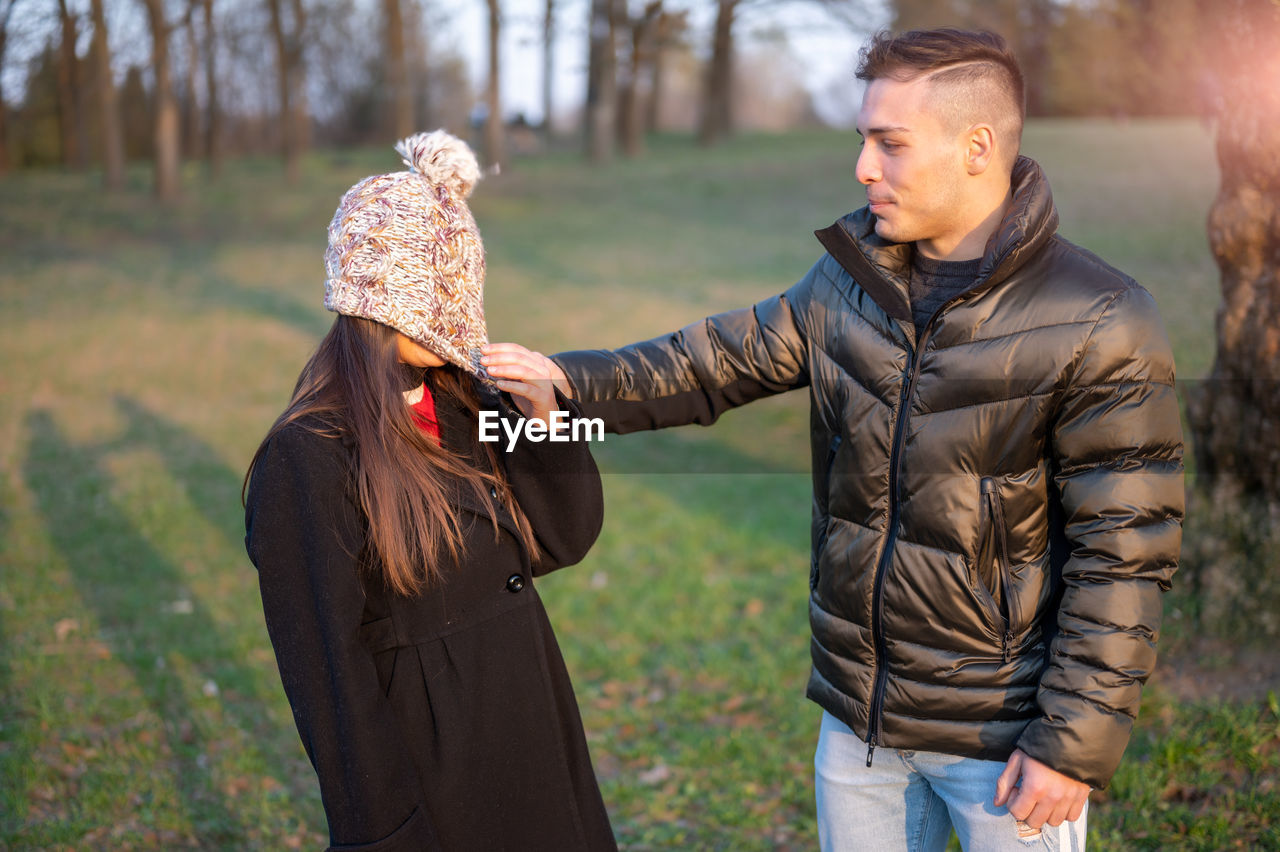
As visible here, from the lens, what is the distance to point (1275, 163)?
428cm

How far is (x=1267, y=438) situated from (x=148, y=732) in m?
5.40

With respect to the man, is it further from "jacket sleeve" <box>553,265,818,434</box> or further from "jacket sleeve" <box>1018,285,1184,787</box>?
"jacket sleeve" <box>553,265,818,434</box>

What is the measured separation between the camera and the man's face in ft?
7.59

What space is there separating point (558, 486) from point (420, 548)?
409 millimetres

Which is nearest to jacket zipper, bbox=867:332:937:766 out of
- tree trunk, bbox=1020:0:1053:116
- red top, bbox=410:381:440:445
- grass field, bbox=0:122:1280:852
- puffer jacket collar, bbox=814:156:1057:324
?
puffer jacket collar, bbox=814:156:1057:324

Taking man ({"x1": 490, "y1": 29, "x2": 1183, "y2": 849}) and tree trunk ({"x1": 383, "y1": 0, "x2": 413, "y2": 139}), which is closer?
man ({"x1": 490, "y1": 29, "x2": 1183, "y2": 849})

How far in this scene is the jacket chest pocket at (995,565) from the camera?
225 cm

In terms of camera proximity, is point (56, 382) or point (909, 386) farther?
point (56, 382)

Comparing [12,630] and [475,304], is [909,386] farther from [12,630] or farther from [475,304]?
[12,630]

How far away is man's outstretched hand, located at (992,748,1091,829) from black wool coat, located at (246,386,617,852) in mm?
1025

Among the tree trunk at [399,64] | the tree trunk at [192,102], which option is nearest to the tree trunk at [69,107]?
the tree trunk at [192,102]

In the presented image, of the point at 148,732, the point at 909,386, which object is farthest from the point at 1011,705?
the point at 148,732

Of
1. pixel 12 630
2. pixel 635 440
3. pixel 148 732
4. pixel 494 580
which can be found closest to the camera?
pixel 494 580

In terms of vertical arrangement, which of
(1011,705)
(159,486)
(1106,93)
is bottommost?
(159,486)
